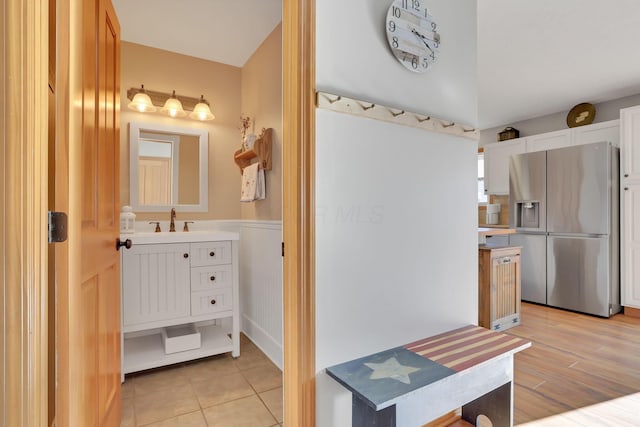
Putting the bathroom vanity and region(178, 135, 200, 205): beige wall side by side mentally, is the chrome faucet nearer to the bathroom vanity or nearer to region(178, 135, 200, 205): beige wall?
region(178, 135, 200, 205): beige wall

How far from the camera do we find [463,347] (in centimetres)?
142

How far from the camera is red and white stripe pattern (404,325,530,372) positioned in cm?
128

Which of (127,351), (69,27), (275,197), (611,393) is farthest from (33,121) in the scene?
(611,393)

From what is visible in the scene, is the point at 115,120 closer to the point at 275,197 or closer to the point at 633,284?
the point at 275,197

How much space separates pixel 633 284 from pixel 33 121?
5013 mm

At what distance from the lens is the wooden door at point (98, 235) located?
0.98m

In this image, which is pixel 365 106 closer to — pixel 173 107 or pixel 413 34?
pixel 413 34

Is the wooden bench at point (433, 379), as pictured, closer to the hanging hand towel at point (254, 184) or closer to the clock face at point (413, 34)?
the clock face at point (413, 34)

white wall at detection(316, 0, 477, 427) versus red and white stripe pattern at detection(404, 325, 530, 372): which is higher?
white wall at detection(316, 0, 477, 427)

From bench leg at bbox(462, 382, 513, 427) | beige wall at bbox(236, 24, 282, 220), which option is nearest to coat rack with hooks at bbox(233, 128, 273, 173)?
beige wall at bbox(236, 24, 282, 220)

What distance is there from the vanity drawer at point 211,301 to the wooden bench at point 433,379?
144cm

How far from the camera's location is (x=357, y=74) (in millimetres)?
1346

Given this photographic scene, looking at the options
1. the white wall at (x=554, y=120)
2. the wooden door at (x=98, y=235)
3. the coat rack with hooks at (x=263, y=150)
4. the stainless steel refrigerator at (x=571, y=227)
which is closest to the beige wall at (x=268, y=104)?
the coat rack with hooks at (x=263, y=150)

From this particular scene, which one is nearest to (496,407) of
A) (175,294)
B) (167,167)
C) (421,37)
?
(421,37)
